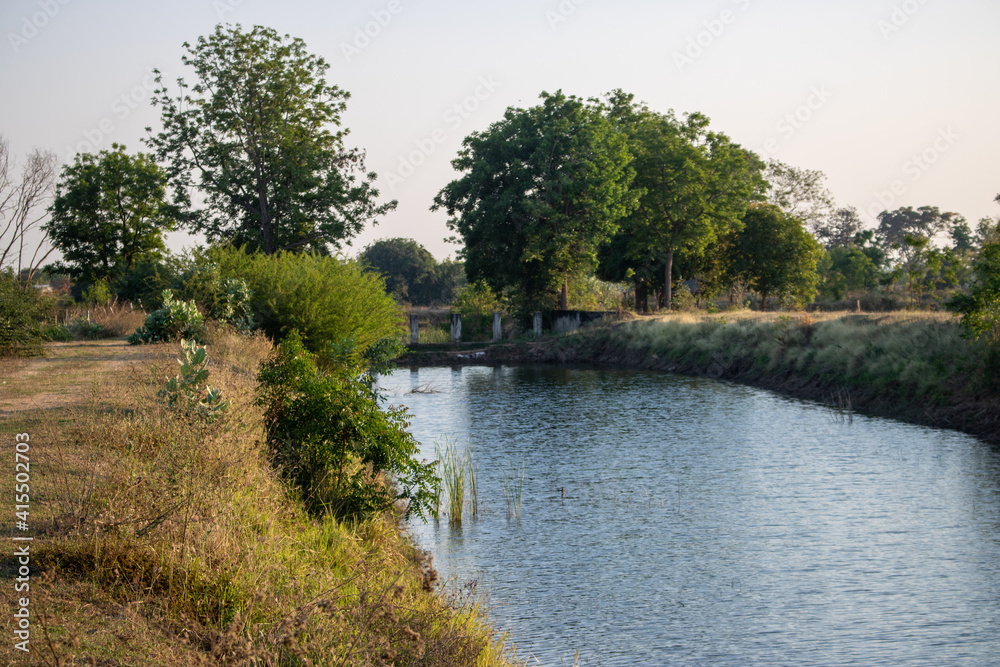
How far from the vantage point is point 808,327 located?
29594 mm

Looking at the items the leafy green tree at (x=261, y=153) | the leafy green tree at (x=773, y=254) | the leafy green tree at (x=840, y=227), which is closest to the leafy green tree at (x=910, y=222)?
the leafy green tree at (x=840, y=227)

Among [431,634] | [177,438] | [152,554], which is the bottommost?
[431,634]

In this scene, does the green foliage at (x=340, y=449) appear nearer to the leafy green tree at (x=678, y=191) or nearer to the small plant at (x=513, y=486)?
the small plant at (x=513, y=486)

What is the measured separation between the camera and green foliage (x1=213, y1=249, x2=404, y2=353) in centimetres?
2019

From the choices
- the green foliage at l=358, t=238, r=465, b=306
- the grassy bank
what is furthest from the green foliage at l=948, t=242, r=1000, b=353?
the green foliage at l=358, t=238, r=465, b=306

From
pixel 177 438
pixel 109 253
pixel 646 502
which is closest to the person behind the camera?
pixel 177 438

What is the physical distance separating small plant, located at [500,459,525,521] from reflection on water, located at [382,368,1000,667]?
0.58ft

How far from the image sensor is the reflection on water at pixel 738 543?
7.95 meters

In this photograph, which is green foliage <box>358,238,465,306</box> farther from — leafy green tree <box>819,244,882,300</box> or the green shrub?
the green shrub

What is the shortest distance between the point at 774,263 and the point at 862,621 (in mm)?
46232

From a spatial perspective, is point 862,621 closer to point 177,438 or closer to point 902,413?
point 177,438

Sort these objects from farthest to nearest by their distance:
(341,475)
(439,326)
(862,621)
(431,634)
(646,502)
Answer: (439,326) → (646,502) → (341,475) → (862,621) → (431,634)

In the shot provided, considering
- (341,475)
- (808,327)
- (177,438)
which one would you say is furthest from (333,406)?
(808,327)

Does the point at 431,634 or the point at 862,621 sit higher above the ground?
the point at 431,634
